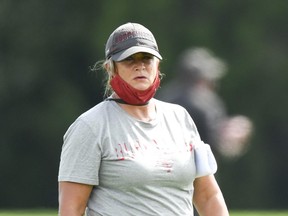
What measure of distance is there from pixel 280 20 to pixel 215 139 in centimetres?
1573

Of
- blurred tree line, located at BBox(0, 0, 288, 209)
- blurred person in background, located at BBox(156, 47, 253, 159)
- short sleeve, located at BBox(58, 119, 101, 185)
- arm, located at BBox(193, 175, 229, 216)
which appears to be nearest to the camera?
short sleeve, located at BBox(58, 119, 101, 185)

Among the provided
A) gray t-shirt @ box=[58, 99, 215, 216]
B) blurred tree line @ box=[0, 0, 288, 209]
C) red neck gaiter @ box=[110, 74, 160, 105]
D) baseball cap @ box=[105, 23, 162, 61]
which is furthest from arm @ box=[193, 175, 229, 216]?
blurred tree line @ box=[0, 0, 288, 209]

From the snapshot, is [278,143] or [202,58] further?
[278,143]

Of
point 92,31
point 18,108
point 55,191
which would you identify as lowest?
point 55,191

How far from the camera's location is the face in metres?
5.27

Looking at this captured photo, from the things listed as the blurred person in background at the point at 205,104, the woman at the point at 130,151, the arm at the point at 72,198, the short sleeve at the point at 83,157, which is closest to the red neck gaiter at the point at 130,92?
the woman at the point at 130,151

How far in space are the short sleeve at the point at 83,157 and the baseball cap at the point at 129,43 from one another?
33 cm

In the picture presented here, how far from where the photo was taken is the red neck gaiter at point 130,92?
5250 mm

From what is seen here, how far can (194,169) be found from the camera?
5328mm


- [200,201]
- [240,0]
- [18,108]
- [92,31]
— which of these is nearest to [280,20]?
[240,0]

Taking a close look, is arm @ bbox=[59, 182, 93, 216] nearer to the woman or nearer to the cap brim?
the woman

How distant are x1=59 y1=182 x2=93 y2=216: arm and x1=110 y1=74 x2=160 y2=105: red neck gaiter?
40 cm

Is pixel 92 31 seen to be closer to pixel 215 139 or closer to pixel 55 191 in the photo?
pixel 55 191

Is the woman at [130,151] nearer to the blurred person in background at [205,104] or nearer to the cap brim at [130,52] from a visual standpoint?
the cap brim at [130,52]
